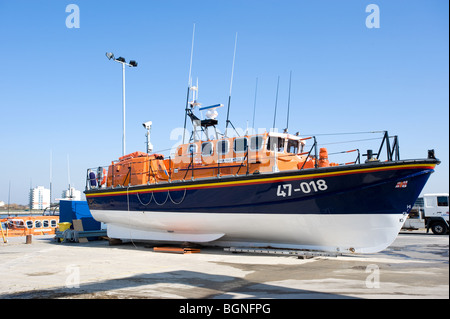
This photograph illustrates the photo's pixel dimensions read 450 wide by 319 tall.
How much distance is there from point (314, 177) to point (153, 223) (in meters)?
5.58

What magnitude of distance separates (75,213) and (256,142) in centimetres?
879

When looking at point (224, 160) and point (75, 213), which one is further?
point (75, 213)

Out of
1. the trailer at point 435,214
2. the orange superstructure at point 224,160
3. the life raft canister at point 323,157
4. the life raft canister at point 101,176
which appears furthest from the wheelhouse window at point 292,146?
the trailer at point 435,214

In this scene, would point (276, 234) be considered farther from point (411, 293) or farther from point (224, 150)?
point (411, 293)

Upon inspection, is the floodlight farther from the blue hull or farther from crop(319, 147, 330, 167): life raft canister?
crop(319, 147, 330, 167): life raft canister

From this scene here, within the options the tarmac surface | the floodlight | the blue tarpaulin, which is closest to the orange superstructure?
the tarmac surface

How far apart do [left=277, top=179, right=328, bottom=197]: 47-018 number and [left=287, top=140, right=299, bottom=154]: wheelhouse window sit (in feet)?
5.71

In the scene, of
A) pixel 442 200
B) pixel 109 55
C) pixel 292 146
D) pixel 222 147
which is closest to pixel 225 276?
pixel 222 147

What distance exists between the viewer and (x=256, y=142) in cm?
1044

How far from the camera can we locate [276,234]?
9680mm

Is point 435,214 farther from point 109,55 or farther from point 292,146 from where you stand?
point 109,55

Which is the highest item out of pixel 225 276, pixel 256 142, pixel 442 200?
pixel 256 142
